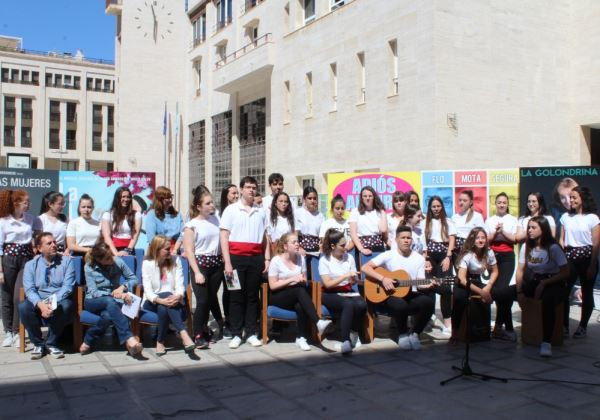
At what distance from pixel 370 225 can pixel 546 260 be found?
2292 mm

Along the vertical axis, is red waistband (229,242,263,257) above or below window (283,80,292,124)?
below

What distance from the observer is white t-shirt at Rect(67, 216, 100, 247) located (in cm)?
725

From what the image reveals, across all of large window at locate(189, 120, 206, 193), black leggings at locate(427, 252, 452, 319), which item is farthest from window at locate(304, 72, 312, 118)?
black leggings at locate(427, 252, 452, 319)

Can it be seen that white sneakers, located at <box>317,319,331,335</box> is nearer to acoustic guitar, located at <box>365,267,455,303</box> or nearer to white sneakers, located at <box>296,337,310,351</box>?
white sneakers, located at <box>296,337,310,351</box>

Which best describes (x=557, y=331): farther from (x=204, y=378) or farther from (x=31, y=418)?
(x=31, y=418)

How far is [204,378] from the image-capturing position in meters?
5.59

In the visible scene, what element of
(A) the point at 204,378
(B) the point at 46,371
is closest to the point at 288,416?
(A) the point at 204,378

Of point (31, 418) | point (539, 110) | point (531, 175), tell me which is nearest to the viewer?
point (31, 418)

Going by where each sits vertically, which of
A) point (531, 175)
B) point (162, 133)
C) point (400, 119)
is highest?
point (162, 133)

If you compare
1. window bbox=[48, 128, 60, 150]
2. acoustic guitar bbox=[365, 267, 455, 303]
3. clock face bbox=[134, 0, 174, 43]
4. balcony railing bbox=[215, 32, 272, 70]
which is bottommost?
acoustic guitar bbox=[365, 267, 455, 303]

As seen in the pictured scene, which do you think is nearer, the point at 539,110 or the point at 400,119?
the point at 400,119

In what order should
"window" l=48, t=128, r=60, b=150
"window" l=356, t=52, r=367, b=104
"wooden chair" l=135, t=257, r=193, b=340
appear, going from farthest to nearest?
1. "window" l=48, t=128, r=60, b=150
2. "window" l=356, t=52, r=367, b=104
3. "wooden chair" l=135, t=257, r=193, b=340

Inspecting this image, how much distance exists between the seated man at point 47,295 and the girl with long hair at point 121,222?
0.90 metres

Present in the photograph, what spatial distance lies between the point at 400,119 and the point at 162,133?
22.6 m
